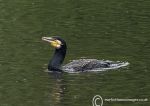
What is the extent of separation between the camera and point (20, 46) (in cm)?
3272

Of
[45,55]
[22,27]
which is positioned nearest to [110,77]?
[45,55]

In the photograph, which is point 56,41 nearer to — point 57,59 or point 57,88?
point 57,59

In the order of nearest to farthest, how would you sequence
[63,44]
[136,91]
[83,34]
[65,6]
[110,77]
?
[136,91] < [110,77] < [63,44] < [83,34] < [65,6]

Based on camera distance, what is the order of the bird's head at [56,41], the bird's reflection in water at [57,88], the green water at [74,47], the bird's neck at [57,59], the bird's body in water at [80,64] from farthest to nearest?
1. the bird's head at [56,41]
2. the bird's neck at [57,59]
3. the bird's body in water at [80,64]
4. the green water at [74,47]
5. the bird's reflection in water at [57,88]

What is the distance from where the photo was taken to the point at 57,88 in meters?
26.3

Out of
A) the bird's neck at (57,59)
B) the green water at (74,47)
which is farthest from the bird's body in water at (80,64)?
the green water at (74,47)

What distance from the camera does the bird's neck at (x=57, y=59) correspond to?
29609 millimetres

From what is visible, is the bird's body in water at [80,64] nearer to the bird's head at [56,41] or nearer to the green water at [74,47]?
the bird's head at [56,41]

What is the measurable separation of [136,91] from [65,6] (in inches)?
760

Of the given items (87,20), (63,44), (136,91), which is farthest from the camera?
(87,20)

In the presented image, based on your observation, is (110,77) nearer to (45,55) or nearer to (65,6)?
(45,55)

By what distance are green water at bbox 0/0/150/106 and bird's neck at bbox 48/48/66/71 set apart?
29cm

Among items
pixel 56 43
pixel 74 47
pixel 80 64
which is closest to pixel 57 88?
pixel 80 64

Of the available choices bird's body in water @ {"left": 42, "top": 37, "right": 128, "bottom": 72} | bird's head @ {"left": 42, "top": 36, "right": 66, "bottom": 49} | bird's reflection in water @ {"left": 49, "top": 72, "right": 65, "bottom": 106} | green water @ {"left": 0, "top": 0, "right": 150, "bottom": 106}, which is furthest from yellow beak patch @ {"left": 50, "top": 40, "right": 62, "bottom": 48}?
bird's reflection in water @ {"left": 49, "top": 72, "right": 65, "bottom": 106}
